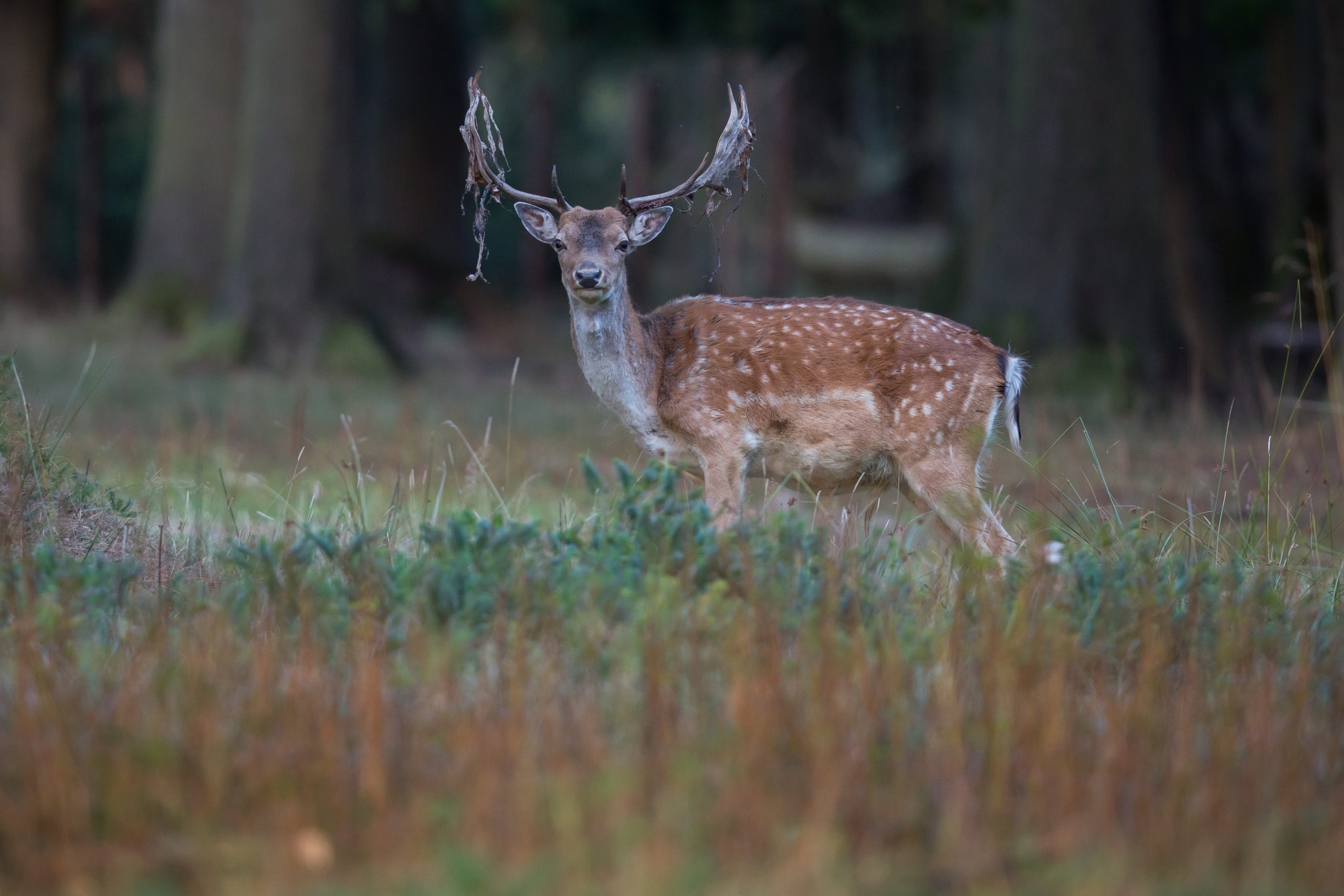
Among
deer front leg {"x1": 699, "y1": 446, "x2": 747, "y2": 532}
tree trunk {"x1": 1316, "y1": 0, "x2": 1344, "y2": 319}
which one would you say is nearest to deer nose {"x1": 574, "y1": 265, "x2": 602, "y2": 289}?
deer front leg {"x1": 699, "y1": 446, "x2": 747, "y2": 532}

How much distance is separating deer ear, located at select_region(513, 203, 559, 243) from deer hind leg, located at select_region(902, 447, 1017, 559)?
1.88 meters

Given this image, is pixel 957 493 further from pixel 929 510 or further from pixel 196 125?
pixel 196 125

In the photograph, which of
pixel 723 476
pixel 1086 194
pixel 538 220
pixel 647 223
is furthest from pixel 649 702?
pixel 1086 194

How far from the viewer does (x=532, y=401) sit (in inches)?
464

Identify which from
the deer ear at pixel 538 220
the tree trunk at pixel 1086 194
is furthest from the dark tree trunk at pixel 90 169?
the deer ear at pixel 538 220

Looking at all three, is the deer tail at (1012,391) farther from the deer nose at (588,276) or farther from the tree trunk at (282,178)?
the tree trunk at (282,178)

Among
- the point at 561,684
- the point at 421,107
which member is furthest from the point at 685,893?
the point at 421,107

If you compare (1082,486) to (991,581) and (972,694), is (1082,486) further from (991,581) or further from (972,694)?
(972,694)

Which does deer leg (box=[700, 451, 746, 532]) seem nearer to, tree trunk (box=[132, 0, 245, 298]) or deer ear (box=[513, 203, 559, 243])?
deer ear (box=[513, 203, 559, 243])

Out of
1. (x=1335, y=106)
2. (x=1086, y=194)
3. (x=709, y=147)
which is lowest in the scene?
(x=1086, y=194)

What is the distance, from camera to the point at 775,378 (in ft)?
20.7

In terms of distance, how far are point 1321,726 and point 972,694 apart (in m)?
0.80

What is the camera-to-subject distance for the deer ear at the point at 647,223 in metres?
6.40

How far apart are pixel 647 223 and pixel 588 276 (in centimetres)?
50
